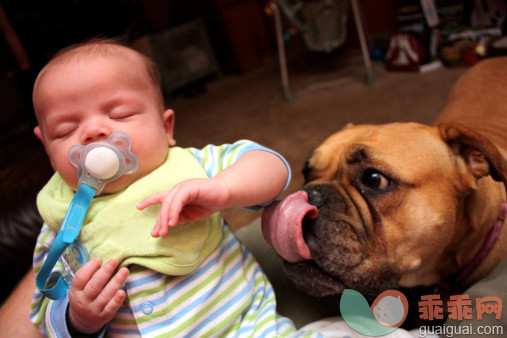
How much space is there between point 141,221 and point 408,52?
3.40 meters

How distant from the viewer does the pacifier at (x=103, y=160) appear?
86 cm

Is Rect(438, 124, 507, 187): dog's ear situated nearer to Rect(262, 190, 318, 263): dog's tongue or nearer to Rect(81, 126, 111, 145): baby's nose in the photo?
Rect(262, 190, 318, 263): dog's tongue

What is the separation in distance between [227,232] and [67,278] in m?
0.42

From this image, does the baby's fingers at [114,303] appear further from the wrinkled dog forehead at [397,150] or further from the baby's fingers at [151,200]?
the wrinkled dog forehead at [397,150]

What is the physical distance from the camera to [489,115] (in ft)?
5.52

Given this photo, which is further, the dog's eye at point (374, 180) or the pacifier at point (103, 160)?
the dog's eye at point (374, 180)

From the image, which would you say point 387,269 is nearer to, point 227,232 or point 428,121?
point 227,232

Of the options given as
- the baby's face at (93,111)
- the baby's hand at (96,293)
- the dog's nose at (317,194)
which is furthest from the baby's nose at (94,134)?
the dog's nose at (317,194)

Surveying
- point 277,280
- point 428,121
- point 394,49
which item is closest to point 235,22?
point 394,49

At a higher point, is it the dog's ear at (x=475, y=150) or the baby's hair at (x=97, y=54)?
the baby's hair at (x=97, y=54)

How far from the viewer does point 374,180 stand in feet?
3.70

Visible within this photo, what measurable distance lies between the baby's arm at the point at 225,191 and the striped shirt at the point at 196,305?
0.09 metres

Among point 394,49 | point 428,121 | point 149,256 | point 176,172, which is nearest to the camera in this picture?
point 149,256

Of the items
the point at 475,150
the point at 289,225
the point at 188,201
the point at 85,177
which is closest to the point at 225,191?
the point at 188,201
